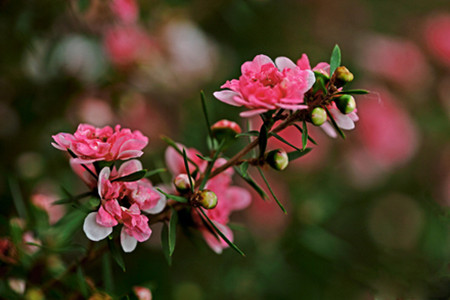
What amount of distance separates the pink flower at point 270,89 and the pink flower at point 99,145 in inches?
4.0

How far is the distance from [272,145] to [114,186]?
791 mm

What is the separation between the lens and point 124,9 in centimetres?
81

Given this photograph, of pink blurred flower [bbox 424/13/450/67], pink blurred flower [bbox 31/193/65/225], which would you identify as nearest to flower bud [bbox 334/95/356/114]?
pink blurred flower [bbox 31/193/65/225]

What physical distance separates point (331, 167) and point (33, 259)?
95 cm

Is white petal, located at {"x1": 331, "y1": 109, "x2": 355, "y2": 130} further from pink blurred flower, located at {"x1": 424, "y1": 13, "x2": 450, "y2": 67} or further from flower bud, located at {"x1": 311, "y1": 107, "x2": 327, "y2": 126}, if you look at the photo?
pink blurred flower, located at {"x1": 424, "y1": 13, "x2": 450, "y2": 67}

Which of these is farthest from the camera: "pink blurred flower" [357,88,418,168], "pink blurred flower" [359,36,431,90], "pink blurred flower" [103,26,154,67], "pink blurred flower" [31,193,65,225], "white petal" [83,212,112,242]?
"pink blurred flower" [359,36,431,90]

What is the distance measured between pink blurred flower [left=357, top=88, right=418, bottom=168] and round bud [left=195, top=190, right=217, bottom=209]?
3.31 feet

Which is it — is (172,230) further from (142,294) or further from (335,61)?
(335,61)

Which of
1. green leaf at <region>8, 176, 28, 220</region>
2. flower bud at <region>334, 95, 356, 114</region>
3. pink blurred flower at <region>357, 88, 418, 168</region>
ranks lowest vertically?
pink blurred flower at <region>357, 88, 418, 168</region>

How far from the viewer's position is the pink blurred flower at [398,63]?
4.80 feet

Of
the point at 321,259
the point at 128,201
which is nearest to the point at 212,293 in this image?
the point at 321,259

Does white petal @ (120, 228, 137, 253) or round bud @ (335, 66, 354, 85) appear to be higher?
round bud @ (335, 66, 354, 85)

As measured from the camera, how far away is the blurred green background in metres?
0.90

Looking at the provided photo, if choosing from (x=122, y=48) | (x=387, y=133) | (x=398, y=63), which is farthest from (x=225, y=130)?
(x=398, y=63)
